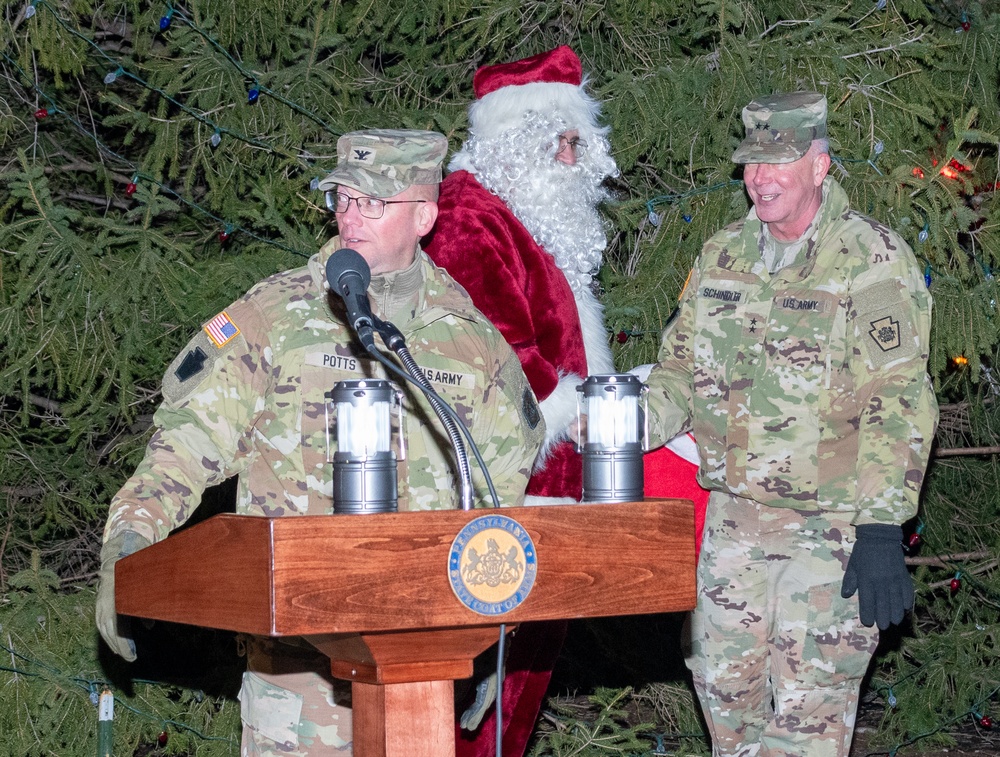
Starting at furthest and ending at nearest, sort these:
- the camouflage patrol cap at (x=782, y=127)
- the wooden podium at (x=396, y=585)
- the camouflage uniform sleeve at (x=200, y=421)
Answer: the camouflage patrol cap at (x=782, y=127) → the camouflage uniform sleeve at (x=200, y=421) → the wooden podium at (x=396, y=585)

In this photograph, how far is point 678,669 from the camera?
257 inches

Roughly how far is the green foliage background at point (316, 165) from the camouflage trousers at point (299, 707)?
8.22 feet

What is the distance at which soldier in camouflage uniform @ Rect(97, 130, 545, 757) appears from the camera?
295 centimetres

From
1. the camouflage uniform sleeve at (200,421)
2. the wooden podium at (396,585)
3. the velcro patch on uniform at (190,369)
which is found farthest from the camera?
the velcro patch on uniform at (190,369)

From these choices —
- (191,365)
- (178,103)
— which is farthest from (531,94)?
(191,365)

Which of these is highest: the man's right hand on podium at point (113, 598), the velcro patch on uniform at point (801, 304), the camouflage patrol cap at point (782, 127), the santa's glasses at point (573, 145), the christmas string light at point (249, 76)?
the christmas string light at point (249, 76)

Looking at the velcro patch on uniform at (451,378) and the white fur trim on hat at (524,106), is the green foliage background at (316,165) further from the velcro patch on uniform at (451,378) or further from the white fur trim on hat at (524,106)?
the velcro patch on uniform at (451,378)

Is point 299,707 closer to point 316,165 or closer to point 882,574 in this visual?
point 882,574

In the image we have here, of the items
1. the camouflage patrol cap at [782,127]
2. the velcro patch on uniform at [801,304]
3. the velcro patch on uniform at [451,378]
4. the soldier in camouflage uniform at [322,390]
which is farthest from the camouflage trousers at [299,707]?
the camouflage patrol cap at [782,127]

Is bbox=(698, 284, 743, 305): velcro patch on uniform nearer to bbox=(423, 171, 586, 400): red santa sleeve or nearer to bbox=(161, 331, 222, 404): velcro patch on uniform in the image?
bbox=(423, 171, 586, 400): red santa sleeve

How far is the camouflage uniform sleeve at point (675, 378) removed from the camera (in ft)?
13.2

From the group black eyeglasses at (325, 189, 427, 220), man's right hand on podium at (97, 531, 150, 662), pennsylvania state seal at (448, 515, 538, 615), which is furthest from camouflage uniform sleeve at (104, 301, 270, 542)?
pennsylvania state seal at (448, 515, 538, 615)

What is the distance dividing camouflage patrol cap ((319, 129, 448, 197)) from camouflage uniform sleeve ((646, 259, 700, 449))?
3.80 ft

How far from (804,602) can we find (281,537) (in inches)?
92.5
